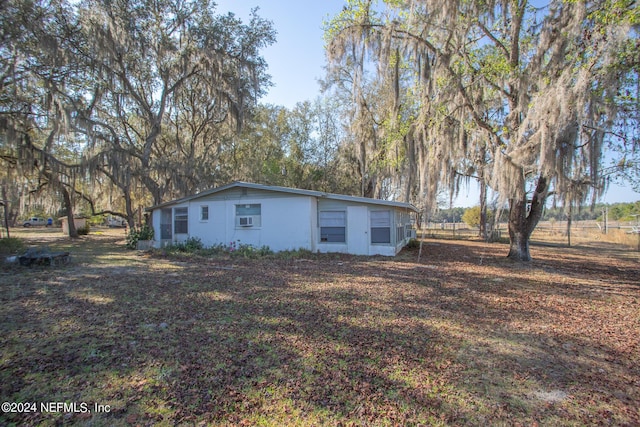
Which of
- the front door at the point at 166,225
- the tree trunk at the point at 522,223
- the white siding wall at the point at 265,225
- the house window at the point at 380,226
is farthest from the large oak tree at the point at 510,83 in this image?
the front door at the point at 166,225

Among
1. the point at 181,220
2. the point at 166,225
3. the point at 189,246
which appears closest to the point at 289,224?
the point at 189,246

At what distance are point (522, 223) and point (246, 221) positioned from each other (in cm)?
990

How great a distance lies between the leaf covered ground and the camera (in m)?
2.41

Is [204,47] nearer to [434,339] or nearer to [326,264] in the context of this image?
[326,264]

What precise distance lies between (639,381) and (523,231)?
831cm

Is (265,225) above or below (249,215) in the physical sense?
below

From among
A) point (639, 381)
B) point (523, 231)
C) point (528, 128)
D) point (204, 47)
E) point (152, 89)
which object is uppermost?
point (204, 47)

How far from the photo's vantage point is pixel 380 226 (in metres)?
11.7

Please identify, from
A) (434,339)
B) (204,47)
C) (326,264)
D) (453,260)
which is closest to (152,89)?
(204,47)

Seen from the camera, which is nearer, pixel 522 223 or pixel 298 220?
pixel 522 223

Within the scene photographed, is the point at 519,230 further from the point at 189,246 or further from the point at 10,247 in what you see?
the point at 10,247

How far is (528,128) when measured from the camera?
7359 mm

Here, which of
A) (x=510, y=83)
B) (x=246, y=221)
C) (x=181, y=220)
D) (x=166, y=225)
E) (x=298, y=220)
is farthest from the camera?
(x=166, y=225)

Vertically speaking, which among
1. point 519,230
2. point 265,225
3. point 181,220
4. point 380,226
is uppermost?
point 181,220
